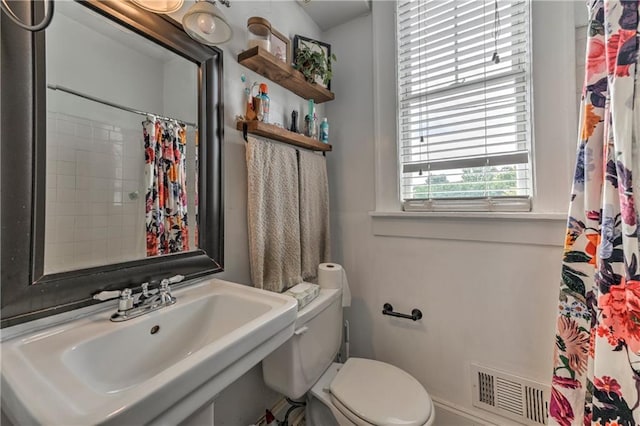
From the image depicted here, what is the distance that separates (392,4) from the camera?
151 cm

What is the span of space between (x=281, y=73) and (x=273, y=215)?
71 centimetres

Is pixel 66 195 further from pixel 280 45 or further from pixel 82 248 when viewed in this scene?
pixel 280 45

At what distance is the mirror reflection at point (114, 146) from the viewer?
71 centimetres

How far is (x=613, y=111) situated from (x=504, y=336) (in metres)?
1.02

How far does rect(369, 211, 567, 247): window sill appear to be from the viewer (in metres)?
1.13

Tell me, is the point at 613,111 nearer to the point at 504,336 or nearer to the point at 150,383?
the point at 504,336

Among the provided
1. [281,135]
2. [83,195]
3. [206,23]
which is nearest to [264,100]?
[281,135]

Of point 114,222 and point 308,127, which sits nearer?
point 114,222

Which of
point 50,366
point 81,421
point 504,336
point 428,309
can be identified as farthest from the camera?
point 428,309

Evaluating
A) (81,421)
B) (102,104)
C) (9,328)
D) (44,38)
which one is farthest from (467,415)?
(44,38)

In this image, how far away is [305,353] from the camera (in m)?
1.12

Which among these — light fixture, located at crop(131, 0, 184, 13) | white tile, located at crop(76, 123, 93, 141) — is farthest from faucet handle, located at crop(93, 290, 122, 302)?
light fixture, located at crop(131, 0, 184, 13)

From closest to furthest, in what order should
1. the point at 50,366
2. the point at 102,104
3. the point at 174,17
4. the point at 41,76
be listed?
the point at 50,366
the point at 41,76
the point at 102,104
the point at 174,17

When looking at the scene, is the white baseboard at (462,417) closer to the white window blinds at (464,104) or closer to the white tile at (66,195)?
the white window blinds at (464,104)
